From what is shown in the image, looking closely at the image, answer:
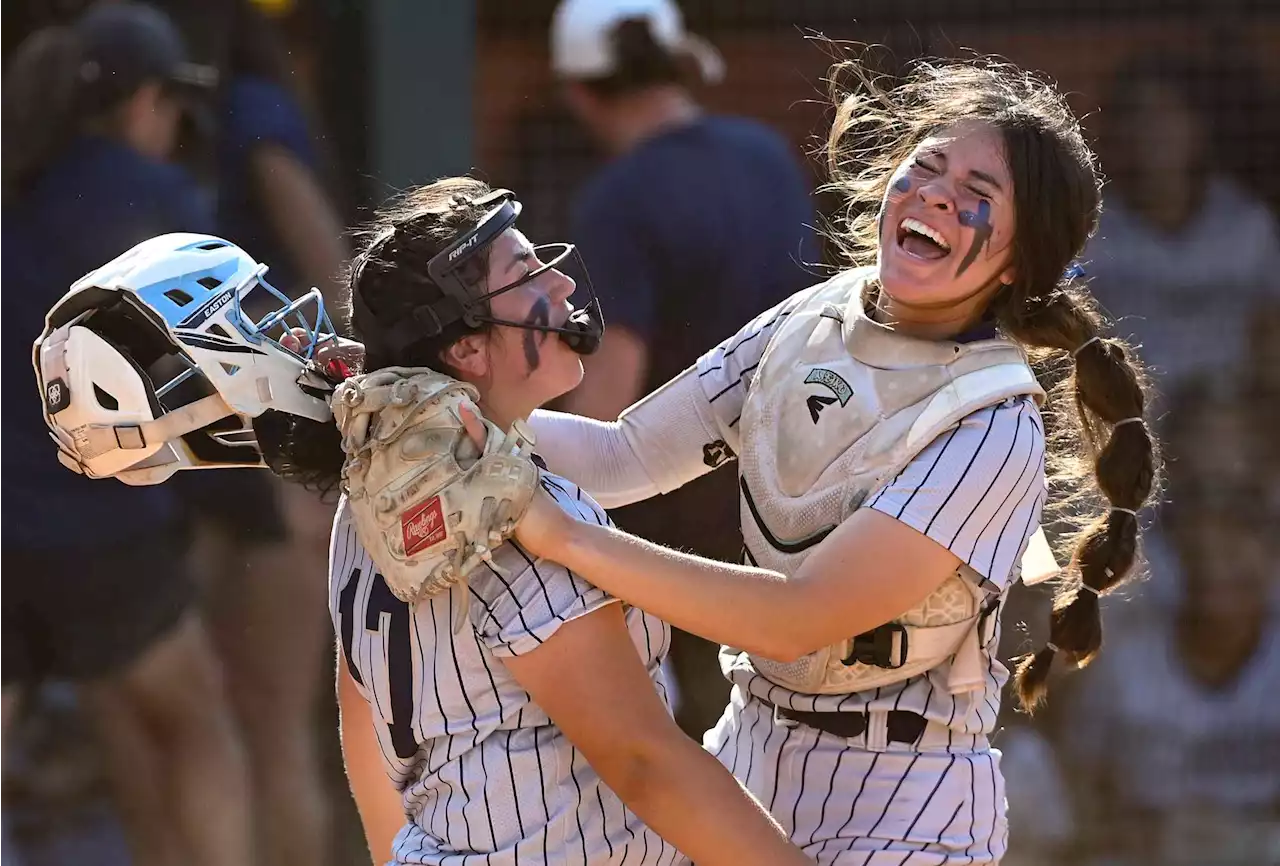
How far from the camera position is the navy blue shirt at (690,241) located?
12.5ft

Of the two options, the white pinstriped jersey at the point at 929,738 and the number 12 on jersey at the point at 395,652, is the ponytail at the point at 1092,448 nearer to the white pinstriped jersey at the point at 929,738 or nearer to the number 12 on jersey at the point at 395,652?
the white pinstriped jersey at the point at 929,738

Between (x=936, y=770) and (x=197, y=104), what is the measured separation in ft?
8.73

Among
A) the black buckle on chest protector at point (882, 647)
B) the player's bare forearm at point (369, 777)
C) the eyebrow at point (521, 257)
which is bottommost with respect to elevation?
the player's bare forearm at point (369, 777)

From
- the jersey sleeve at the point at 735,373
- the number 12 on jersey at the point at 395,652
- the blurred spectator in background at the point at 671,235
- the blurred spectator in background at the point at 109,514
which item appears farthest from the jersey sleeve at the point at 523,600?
the blurred spectator in background at the point at 109,514

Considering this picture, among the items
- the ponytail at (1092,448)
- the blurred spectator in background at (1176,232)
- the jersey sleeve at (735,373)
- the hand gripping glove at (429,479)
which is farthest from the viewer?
the blurred spectator in background at (1176,232)

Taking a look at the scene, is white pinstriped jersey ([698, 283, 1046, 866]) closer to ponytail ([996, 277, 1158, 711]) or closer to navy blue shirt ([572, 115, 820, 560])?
ponytail ([996, 277, 1158, 711])

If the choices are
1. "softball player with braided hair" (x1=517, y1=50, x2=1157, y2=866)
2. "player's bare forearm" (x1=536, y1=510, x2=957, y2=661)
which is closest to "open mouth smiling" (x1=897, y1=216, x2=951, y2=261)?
"softball player with braided hair" (x1=517, y1=50, x2=1157, y2=866)

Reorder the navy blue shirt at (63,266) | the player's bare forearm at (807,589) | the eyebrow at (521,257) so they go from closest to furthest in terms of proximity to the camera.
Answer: the player's bare forearm at (807,589) → the eyebrow at (521,257) → the navy blue shirt at (63,266)

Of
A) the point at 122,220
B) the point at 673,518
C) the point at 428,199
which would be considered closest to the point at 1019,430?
the point at 428,199

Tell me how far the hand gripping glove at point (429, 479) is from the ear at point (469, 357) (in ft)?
0.45

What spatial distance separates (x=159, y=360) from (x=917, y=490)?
38.8 inches

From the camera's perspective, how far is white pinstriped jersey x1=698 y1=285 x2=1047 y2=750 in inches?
82.5

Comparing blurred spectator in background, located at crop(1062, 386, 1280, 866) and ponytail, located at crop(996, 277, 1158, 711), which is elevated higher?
ponytail, located at crop(996, 277, 1158, 711)

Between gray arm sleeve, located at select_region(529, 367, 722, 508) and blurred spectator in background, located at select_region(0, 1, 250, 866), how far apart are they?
1.80 m
